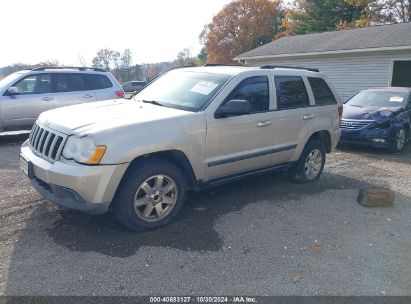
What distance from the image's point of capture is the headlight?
343 cm

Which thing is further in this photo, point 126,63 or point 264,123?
point 126,63

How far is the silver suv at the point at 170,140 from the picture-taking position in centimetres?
353

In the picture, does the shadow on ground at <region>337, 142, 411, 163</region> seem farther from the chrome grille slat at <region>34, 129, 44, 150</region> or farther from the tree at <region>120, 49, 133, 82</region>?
the tree at <region>120, 49, 133, 82</region>

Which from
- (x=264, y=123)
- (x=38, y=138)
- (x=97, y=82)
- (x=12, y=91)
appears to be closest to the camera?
(x=38, y=138)

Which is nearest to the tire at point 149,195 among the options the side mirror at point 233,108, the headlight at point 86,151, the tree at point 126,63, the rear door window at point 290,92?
the headlight at point 86,151

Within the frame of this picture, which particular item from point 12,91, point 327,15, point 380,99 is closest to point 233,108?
point 12,91

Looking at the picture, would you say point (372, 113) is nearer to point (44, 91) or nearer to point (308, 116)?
point (308, 116)

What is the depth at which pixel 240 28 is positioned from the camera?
4906 centimetres

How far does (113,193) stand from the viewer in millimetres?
3609

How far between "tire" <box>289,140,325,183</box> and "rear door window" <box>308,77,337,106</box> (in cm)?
67

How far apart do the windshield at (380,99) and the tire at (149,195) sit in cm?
744

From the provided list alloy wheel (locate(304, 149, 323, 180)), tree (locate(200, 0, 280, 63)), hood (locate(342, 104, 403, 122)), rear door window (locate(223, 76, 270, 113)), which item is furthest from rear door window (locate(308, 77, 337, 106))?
tree (locate(200, 0, 280, 63))

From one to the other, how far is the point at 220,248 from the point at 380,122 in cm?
663

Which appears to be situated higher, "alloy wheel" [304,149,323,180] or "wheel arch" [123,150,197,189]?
"wheel arch" [123,150,197,189]
